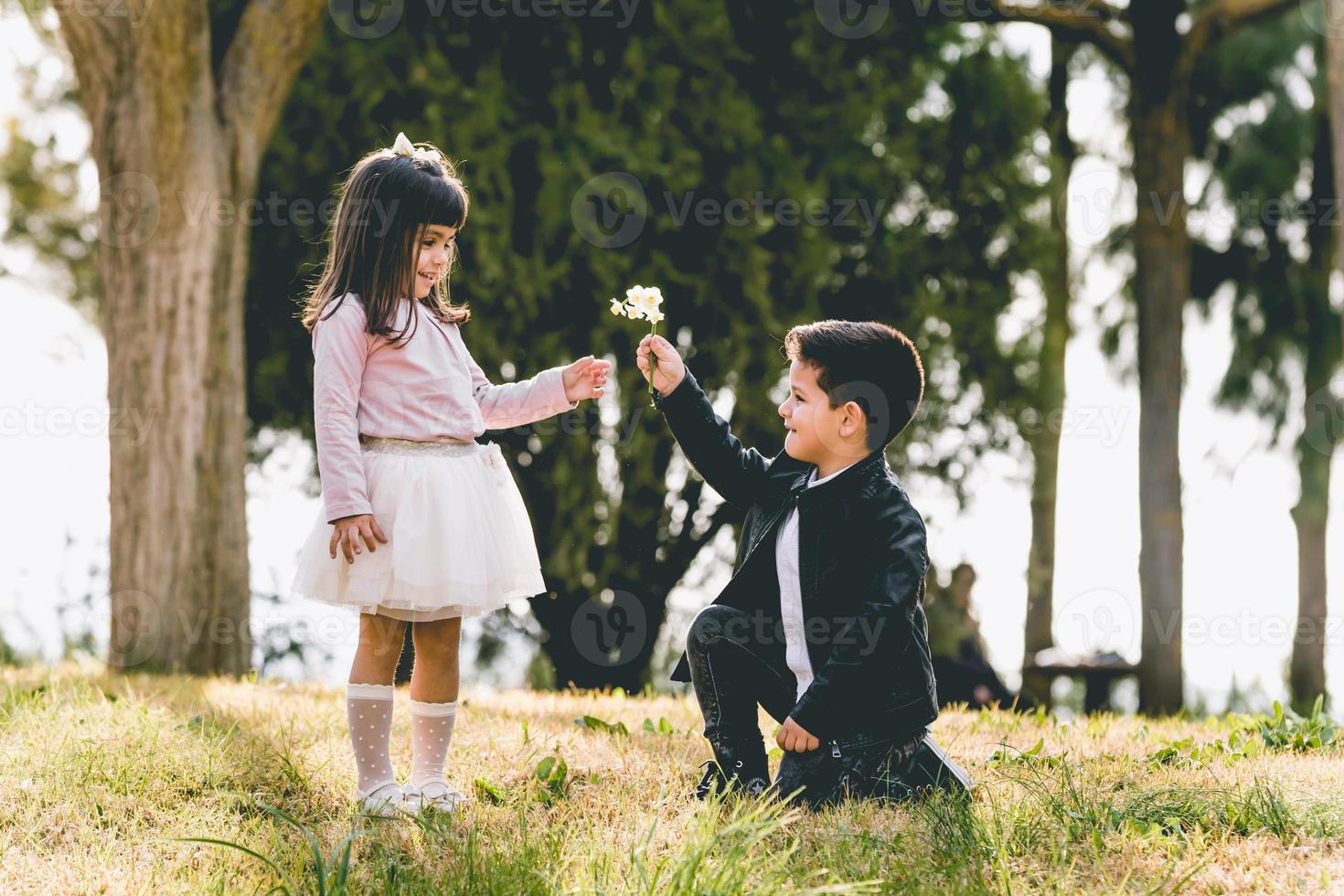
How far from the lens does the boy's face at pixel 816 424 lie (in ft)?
11.7

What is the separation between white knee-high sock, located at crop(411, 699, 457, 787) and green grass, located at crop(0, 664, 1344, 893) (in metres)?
0.17

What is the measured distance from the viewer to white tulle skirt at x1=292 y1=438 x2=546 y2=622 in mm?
3461

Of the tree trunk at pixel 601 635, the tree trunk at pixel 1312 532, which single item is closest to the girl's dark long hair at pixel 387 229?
the tree trunk at pixel 601 635

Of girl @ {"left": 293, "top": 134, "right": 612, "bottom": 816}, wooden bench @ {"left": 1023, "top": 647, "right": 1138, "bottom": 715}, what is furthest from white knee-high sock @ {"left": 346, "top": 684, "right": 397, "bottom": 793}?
wooden bench @ {"left": 1023, "top": 647, "right": 1138, "bottom": 715}

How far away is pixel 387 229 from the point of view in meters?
3.63

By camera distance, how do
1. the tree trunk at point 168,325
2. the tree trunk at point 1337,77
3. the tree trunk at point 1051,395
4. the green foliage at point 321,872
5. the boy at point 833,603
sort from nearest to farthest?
1. the green foliage at point 321,872
2. the boy at point 833,603
3. the tree trunk at point 168,325
4. the tree trunk at point 1337,77
5. the tree trunk at point 1051,395

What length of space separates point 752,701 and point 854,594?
1.45 ft

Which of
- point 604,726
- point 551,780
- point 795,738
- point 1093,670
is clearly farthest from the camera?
point 1093,670

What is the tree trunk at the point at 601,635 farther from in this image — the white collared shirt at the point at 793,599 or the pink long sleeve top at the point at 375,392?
the white collared shirt at the point at 793,599

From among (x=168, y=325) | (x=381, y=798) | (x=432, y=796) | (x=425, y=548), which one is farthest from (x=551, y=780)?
(x=168, y=325)

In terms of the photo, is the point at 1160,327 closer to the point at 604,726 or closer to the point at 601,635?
the point at 601,635

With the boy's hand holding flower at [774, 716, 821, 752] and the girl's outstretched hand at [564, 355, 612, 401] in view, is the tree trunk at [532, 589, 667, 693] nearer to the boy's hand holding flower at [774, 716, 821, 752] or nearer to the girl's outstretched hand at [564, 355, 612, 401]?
the girl's outstretched hand at [564, 355, 612, 401]

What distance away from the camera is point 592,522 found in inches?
306

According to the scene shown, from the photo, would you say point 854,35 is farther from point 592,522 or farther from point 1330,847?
point 1330,847
